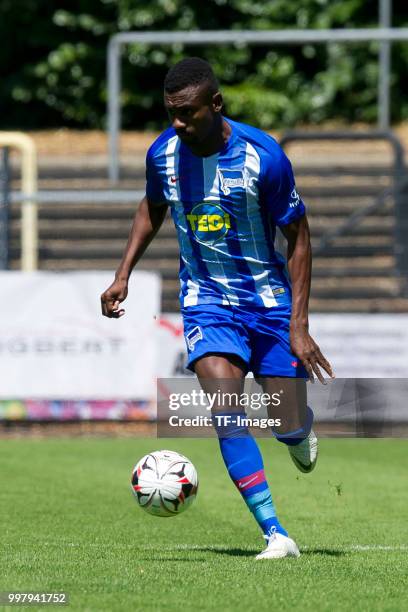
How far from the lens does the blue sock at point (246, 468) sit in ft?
20.4

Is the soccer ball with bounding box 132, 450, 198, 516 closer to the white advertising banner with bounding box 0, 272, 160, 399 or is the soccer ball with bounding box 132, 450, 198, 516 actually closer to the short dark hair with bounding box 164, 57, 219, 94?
the short dark hair with bounding box 164, 57, 219, 94

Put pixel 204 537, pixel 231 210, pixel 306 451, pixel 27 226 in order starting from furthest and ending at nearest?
1. pixel 27 226
2. pixel 204 537
3. pixel 306 451
4. pixel 231 210

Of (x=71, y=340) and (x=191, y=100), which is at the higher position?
(x=191, y=100)

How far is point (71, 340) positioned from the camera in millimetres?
13727

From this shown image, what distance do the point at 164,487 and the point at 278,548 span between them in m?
0.61

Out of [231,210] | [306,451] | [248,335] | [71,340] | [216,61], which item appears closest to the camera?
[231,210]

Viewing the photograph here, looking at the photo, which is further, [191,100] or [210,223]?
[210,223]

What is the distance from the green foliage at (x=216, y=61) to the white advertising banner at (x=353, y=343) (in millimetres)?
9261

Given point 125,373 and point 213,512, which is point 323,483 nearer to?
point 213,512

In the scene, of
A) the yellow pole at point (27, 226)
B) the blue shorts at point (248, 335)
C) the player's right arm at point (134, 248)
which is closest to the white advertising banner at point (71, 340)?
the yellow pole at point (27, 226)

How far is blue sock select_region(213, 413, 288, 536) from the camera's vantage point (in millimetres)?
6223

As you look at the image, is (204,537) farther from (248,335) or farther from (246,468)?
(248,335)

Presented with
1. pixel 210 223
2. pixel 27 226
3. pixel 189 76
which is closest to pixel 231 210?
pixel 210 223

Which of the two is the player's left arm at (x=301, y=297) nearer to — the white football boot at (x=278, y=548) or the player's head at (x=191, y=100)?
the player's head at (x=191, y=100)
